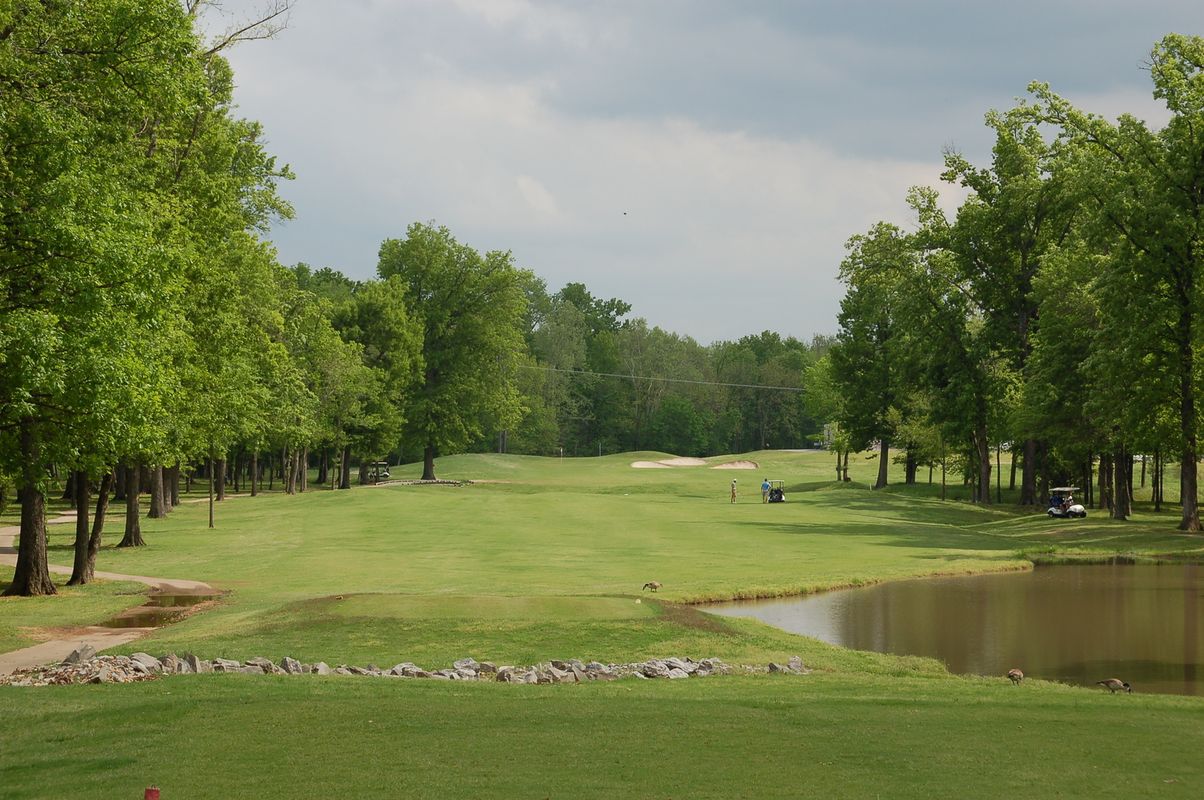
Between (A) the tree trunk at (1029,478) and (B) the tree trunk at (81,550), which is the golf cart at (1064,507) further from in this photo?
(B) the tree trunk at (81,550)

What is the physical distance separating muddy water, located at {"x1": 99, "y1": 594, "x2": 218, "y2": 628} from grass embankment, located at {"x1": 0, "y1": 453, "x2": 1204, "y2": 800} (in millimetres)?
859

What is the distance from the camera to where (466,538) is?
139 ft

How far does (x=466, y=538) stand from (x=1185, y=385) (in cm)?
3073

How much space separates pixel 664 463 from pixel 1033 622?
87.7m

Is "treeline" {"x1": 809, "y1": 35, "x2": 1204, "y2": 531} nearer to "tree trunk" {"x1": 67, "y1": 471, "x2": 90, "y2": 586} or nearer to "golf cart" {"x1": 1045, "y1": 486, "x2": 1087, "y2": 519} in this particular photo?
"golf cart" {"x1": 1045, "y1": 486, "x2": 1087, "y2": 519}

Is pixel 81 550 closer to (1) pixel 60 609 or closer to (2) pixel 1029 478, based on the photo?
(1) pixel 60 609

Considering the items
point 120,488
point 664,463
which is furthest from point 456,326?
point 664,463

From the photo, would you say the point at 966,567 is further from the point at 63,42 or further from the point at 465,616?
the point at 63,42

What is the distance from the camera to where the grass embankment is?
30.9 ft

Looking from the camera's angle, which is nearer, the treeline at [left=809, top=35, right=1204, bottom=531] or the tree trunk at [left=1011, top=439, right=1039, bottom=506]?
the treeline at [left=809, top=35, right=1204, bottom=531]

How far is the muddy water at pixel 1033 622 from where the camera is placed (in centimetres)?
2078

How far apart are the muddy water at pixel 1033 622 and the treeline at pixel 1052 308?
623 inches

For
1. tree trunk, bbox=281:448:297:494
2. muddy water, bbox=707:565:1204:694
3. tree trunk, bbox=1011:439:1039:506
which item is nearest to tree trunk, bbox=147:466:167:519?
tree trunk, bbox=281:448:297:494

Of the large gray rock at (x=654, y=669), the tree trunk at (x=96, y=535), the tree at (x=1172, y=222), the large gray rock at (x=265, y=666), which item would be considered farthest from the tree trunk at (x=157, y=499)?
the tree at (x=1172, y=222)
